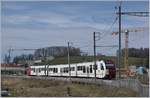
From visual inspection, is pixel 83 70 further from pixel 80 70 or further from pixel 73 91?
pixel 73 91

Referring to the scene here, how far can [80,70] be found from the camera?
55906mm

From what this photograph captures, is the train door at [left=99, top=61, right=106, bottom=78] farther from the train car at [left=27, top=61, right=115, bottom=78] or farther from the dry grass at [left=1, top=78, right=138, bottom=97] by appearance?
the dry grass at [left=1, top=78, right=138, bottom=97]

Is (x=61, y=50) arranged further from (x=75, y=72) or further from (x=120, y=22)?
(x=120, y=22)

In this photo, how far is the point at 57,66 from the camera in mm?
64875

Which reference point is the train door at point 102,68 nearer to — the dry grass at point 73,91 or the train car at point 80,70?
the train car at point 80,70

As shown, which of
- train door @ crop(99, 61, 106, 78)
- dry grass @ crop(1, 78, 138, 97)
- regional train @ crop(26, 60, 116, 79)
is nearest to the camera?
dry grass @ crop(1, 78, 138, 97)

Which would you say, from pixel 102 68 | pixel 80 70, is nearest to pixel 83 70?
pixel 80 70

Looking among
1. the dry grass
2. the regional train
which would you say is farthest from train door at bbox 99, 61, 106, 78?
the dry grass

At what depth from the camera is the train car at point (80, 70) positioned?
5062cm

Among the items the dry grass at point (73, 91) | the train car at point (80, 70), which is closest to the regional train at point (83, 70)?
the train car at point (80, 70)

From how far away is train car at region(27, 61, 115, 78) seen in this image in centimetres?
5062

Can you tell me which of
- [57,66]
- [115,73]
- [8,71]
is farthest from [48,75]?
[8,71]

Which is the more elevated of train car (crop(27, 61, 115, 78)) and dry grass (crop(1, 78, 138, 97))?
train car (crop(27, 61, 115, 78))

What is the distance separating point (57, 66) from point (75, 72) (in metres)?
7.23
